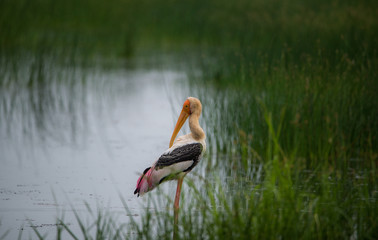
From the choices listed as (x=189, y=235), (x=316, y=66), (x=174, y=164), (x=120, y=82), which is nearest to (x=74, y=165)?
(x=174, y=164)

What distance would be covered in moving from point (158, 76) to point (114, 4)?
4.20 meters

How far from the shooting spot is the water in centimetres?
466

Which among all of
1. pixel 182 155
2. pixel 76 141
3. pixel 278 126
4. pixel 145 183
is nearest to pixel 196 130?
pixel 182 155

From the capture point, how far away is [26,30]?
9844 mm

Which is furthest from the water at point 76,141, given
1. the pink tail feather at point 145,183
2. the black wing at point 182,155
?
the black wing at point 182,155

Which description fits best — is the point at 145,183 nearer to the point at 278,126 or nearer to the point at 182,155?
the point at 182,155

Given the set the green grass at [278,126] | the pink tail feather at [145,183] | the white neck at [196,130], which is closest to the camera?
the green grass at [278,126]

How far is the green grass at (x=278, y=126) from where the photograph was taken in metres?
3.25

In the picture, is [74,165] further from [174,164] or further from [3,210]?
[174,164]

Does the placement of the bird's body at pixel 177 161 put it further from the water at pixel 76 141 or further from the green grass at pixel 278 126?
the water at pixel 76 141

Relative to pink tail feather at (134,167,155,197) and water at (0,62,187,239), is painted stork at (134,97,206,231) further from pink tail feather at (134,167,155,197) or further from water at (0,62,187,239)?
water at (0,62,187,239)

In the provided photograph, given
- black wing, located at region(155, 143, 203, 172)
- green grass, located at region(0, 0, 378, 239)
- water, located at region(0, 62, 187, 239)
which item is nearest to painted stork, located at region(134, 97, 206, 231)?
black wing, located at region(155, 143, 203, 172)

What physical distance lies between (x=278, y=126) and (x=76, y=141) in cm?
280

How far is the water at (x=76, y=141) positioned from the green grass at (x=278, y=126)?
15.3 inches
